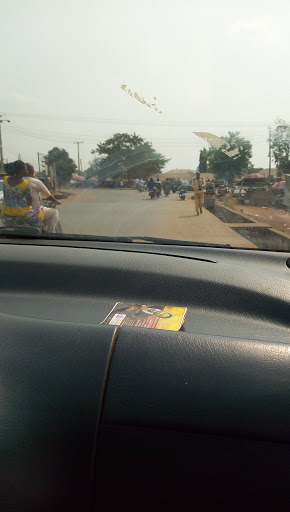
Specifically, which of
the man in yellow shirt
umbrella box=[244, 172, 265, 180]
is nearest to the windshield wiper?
the man in yellow shirt

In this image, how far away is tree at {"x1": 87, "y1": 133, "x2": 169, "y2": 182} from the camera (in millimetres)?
3516

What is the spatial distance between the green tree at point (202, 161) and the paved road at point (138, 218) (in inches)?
10.8

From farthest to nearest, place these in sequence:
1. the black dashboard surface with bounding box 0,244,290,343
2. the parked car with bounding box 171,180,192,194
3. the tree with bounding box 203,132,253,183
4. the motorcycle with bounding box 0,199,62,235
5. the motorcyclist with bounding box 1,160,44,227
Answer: the motorcycle with bounding box 0,199,62,235 < the motorcyclist with bounding box 1,160,44,227 < the parked car with bounding box 171,180,192,194 < the tree with bounding box 203,132,253,183 < the black dashboard surface with bounding box 0,244,290,343

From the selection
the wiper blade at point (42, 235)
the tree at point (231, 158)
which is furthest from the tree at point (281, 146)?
the wiper blade at point (42, 235)

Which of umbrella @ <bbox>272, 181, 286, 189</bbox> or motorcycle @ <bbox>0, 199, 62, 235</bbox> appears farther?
motorcycle @ <bbox>0, 199, 62, 235</bbox>

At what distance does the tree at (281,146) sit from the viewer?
312cm

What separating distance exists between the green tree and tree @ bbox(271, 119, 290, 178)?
0.45m

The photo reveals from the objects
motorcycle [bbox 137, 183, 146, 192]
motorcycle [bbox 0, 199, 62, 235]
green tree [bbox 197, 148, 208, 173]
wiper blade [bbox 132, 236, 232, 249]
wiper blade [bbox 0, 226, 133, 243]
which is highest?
green tree [bbox 197, 148, 208, 173]

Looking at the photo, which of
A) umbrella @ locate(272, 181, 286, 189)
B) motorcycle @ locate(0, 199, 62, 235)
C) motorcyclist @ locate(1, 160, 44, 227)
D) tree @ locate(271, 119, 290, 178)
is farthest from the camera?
motorcycle @ locate(0, 199, 62, 235)

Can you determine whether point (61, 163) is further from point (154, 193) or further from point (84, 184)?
point (154, 193)

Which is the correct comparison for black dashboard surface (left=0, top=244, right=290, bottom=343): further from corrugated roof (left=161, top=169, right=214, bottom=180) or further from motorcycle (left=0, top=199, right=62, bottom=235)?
corrugated roof (left=161, top=169, right=214, bottom=180)

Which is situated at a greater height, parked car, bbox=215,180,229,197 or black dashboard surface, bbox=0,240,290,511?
parked car, bbox=215,180,229,197

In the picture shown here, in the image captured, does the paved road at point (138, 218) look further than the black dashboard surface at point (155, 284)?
Yes

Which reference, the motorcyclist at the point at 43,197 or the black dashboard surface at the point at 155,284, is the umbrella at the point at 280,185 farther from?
the motorcyclist at the point at 43,197
